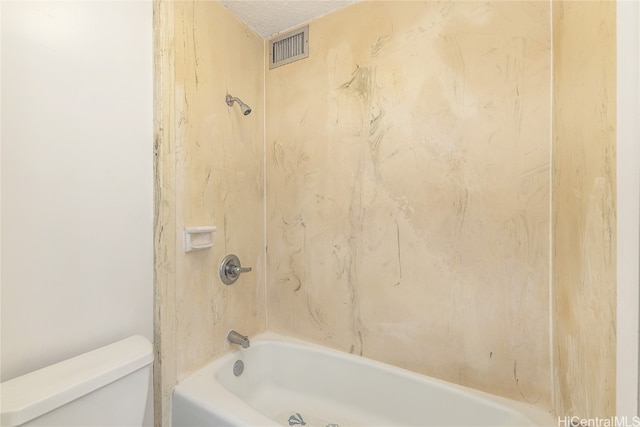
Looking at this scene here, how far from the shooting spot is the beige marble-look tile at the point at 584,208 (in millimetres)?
601

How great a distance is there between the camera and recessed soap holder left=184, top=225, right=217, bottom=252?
108cm

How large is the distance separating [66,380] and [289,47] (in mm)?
1675

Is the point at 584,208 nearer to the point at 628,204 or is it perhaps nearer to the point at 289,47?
the point at 628,204

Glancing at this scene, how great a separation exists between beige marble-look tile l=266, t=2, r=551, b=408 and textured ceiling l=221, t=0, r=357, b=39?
0.19 ft

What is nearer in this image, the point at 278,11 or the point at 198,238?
the point at 198,238

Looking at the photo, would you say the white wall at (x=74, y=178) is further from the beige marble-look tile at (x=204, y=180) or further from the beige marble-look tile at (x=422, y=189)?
the beige marble-look tile at (x=422, y=189)

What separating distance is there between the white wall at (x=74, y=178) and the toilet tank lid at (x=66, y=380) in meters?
0.08

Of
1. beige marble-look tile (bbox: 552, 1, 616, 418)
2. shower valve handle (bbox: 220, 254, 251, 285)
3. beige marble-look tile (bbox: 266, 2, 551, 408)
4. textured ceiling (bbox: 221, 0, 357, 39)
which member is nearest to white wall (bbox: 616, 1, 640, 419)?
beige marble-look tile (bbox: 552, 1, 616, 418)

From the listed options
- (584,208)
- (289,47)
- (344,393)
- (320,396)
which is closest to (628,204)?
(584,208)

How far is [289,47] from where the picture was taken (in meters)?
1.47

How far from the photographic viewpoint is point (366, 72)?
127cm

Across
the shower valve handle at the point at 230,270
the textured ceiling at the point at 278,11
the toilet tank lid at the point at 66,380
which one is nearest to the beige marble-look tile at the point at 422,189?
the textured ceiling at the point at 278,11

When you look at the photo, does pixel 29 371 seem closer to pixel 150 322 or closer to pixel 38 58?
pixel 150 322

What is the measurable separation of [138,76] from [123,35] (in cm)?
13
